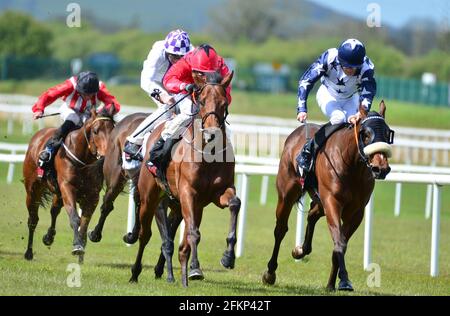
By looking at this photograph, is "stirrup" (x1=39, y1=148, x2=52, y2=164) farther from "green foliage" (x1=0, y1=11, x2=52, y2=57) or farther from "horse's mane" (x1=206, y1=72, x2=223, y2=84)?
"green foliage" (x1=0, y1=11, x2=52, y2=57)

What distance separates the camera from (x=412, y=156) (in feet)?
78.4

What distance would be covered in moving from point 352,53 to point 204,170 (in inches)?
69.7

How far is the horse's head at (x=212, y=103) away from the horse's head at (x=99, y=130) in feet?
9.47

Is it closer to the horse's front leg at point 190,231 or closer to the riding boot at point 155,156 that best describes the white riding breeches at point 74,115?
the riding boot at point 155,156

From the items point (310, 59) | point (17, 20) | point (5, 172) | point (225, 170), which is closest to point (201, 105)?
point (225, 170)

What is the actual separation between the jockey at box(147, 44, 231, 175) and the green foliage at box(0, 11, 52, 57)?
3984 cm

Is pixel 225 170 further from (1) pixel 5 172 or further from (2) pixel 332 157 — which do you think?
(1) pixel 5 172

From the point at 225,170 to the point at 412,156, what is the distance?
16187 millimetres

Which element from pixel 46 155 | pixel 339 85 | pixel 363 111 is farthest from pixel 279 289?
pixel 46 155

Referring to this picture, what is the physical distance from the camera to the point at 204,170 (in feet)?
27.0

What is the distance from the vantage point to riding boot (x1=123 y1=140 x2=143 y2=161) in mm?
9630

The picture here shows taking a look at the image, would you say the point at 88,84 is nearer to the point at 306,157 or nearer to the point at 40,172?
the point at 40,172
